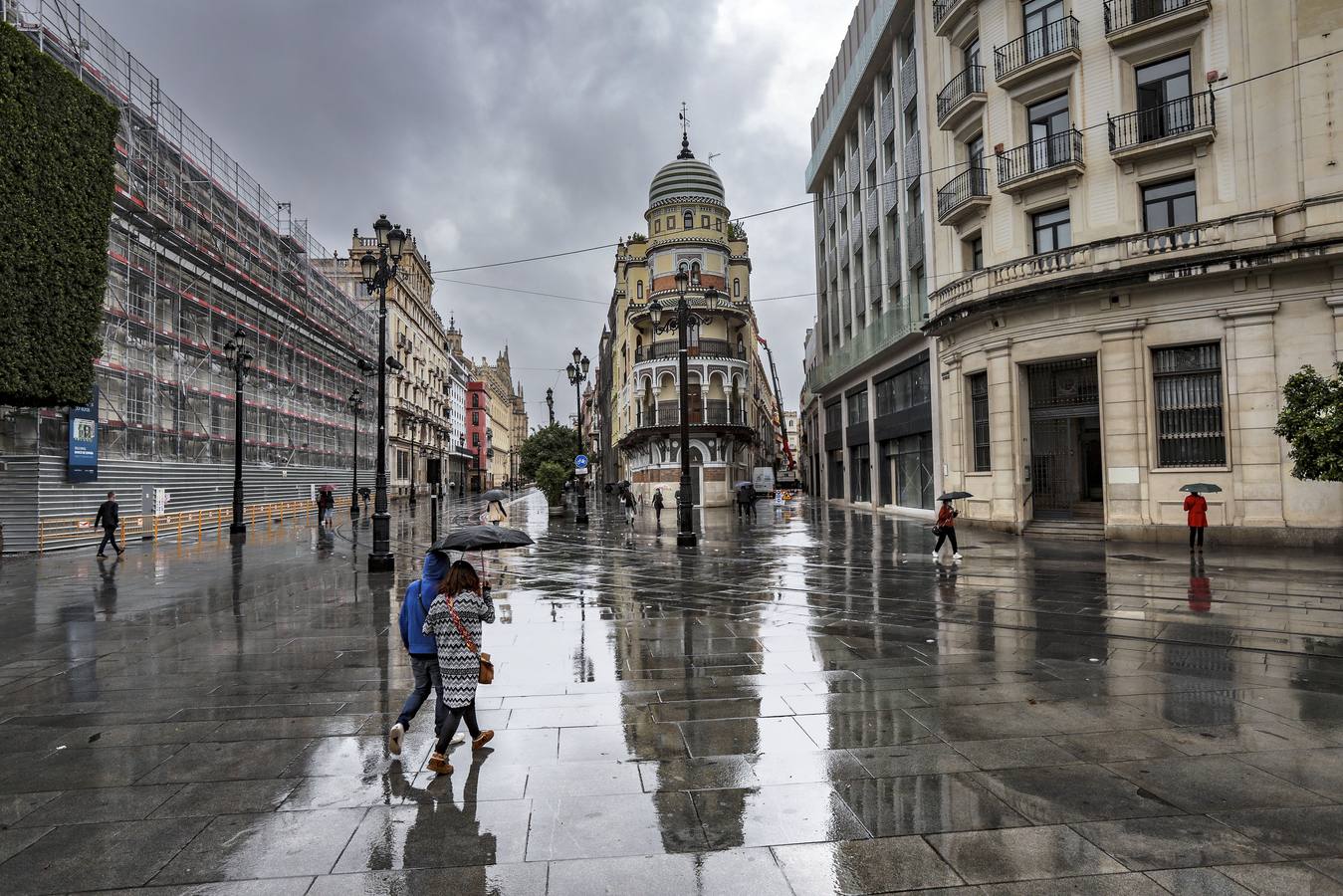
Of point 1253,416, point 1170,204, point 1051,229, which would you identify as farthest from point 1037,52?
point 1253,416

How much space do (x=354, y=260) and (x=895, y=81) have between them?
160 ft

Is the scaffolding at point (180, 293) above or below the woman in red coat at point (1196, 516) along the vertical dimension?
above

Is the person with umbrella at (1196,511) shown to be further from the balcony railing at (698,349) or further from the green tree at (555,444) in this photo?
the green tree at (555,444)

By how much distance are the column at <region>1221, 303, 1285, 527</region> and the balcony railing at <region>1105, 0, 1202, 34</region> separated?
26.7 feet

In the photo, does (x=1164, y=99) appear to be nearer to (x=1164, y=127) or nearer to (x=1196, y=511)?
(x=1164, y=127)

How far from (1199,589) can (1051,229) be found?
1358 cm

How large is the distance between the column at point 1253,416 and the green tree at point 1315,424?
387 centimetres

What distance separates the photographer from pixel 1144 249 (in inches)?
764

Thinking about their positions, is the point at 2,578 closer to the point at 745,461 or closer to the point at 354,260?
the point at 745,461

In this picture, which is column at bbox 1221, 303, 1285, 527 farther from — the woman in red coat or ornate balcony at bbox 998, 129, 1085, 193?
ornate balcony at bbox 998, 129, 1085, 193

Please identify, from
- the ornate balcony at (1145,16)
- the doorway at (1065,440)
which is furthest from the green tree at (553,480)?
the ornate balcony at (1145,16)

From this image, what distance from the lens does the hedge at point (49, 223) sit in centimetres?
1546

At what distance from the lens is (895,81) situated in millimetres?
30328

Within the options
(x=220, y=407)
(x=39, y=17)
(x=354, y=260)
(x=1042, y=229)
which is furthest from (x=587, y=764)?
(x=354, y=260)
